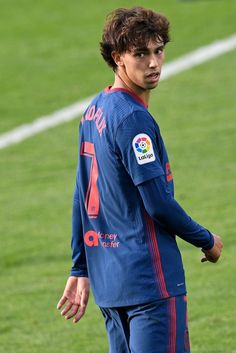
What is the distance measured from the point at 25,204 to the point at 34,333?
405 cm

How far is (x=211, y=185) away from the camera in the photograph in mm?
12172

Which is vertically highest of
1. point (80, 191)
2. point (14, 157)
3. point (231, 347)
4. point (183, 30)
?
point (183, 30)

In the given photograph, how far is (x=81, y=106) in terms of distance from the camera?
15766 millimetres

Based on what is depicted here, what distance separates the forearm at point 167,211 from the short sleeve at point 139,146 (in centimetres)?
4

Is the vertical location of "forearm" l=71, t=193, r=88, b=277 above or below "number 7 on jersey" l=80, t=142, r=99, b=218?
below

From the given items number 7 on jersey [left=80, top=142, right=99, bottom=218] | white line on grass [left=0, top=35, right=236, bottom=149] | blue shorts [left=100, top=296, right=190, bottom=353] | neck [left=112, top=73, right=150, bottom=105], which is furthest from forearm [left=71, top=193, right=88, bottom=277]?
white line on grass [left=0, top=35, right=236, bottom=149]

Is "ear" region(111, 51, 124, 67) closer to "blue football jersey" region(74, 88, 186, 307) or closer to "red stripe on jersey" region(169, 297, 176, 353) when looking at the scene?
"blue football jersey" region(74, 88, 186, 307)

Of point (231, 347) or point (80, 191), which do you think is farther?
point (231, 347)

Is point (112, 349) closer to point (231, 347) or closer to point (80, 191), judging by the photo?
point (80, 191)

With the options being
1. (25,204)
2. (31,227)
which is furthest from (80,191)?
(25,204)

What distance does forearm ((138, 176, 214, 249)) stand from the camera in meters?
4.82

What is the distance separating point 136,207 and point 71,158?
8.70m

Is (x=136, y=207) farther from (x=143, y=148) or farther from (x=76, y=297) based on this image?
(x=76, y=297)

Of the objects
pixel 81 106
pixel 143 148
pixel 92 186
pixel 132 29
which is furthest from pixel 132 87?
pixel 81 106
